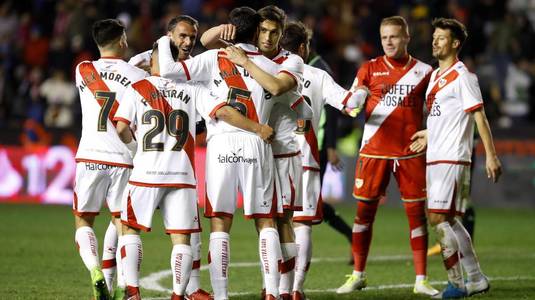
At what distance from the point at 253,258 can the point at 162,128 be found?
458 centimetres

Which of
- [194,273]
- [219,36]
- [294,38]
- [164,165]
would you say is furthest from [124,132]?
[294,38]

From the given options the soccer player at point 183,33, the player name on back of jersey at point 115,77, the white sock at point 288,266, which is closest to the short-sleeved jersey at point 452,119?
the white sock at point 288,266

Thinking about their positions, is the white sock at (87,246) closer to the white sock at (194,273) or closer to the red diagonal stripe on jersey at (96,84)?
the white sock at (194,273)

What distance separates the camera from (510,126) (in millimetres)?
20188

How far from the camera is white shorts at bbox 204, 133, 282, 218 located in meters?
7.95

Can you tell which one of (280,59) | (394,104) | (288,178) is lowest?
(288,178)

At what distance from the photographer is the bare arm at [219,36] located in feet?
26.2

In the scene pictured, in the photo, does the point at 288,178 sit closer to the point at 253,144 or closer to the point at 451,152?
the point at 253,144

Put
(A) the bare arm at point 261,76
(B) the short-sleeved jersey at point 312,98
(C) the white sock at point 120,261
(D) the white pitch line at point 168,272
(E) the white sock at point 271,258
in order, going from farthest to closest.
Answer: (D) the white pitch line at point 168,272
(B) the short-sleeved jersey at point 312,98
(C) the white sock at point 120,261
(E) the white sock at point 271,258
(A) the bare arm at point 261,76

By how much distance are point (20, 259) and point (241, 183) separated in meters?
4.58

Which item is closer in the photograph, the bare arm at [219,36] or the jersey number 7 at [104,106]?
the bare arm at [219,36]

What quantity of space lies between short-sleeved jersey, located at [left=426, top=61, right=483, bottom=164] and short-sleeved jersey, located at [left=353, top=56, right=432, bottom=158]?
50 cm

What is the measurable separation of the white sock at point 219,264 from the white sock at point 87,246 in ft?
3.50

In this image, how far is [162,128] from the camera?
25.9ft
